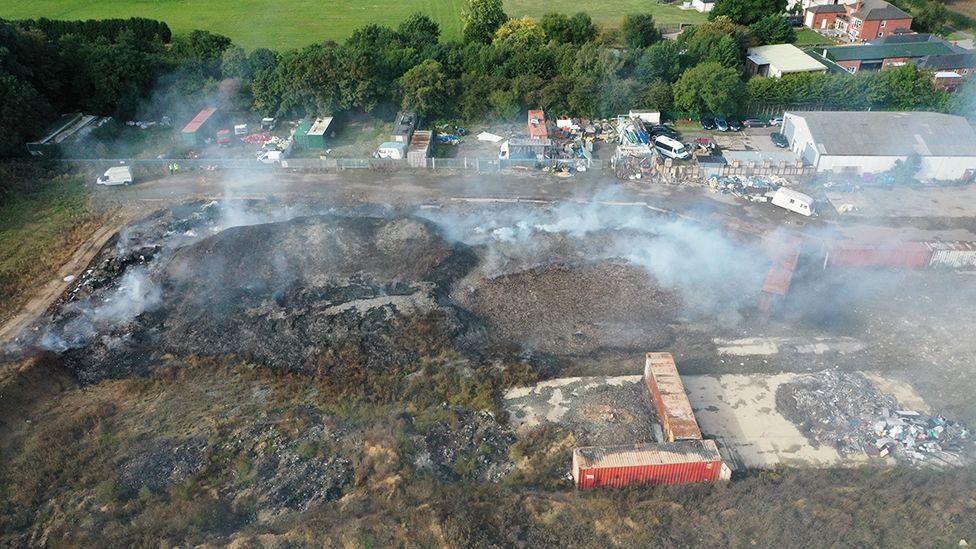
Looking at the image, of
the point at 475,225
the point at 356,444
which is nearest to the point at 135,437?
the point at 356,444

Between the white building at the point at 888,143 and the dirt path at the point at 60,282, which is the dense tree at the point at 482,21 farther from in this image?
the dirt path at the point at 60,282

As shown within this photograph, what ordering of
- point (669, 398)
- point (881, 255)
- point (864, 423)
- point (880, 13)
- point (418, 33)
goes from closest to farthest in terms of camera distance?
1. point (864, 423)
2. point (669, 398)
3. point (881, 255)
4. point (418, 33)
5. point (880, 13)

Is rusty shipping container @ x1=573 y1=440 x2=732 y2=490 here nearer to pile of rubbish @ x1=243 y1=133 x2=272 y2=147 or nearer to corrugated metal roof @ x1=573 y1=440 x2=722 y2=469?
corrugated metal roof @ x1=573 y1=440 x2=722 y2=469

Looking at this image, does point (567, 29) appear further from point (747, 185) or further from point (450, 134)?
point (747, 185)

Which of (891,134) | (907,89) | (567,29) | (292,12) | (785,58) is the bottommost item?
(891,134)

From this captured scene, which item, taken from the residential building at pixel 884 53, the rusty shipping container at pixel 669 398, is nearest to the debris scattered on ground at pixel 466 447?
the rusty shipping container at pixel 669 398

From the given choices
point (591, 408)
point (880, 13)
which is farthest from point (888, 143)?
point (880, 13)
